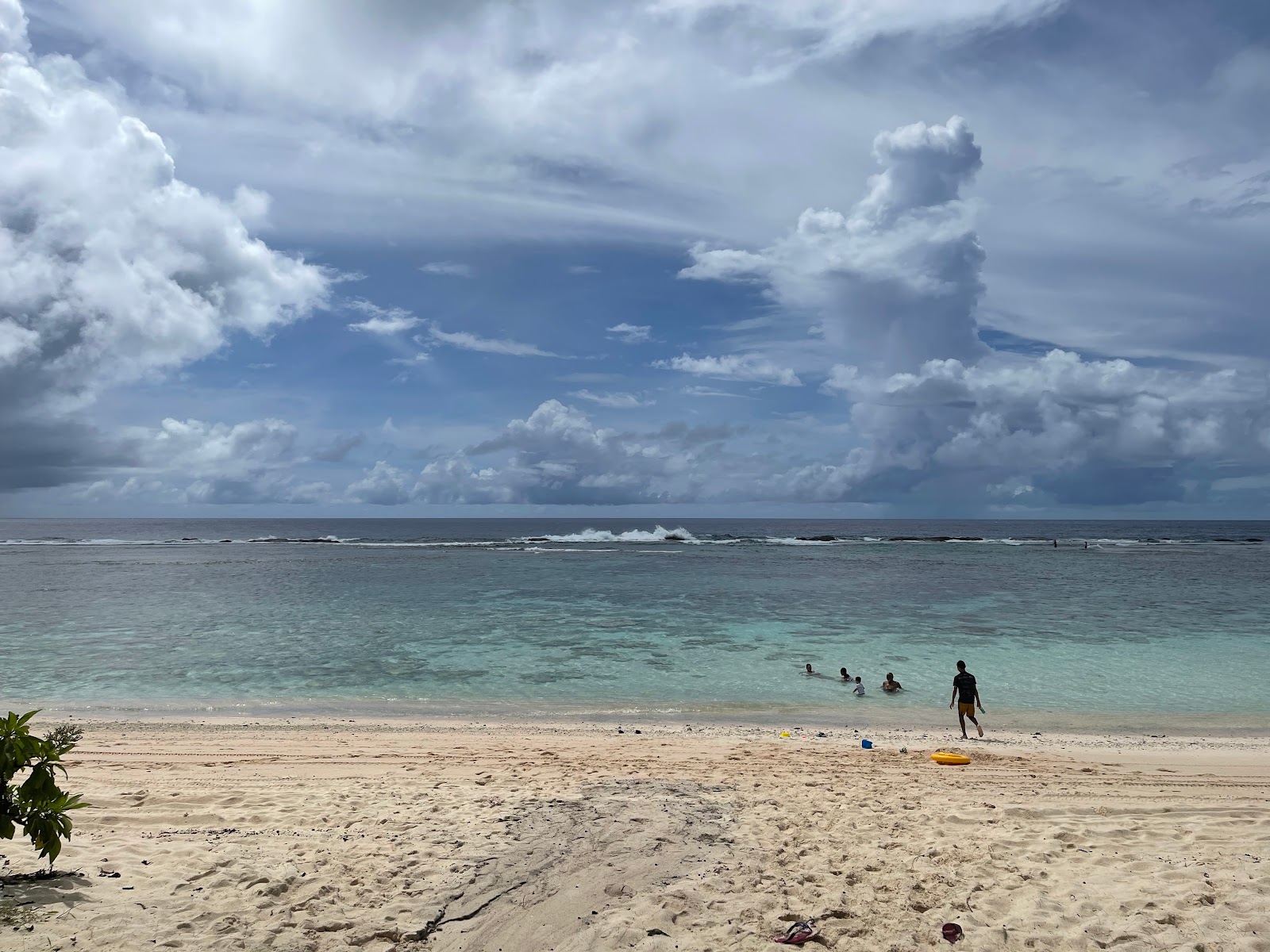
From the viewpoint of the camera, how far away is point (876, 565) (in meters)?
57.4

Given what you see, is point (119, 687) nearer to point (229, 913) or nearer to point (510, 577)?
point (229, 913)

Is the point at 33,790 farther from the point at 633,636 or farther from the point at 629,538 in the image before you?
the point at 629,538

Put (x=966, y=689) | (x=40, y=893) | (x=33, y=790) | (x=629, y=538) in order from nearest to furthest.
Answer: (x=33, y=790) < (x=40, y=893) < (x=966, y=689) < (x=629, y=538)

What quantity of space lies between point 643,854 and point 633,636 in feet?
61.0

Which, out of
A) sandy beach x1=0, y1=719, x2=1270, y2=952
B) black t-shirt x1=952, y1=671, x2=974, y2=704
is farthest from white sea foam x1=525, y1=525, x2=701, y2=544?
sandy beach x1=0, y1=719, x2=1270, y2=952

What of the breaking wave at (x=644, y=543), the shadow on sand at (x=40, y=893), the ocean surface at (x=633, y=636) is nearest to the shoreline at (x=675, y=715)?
the ocean surface at (x=633, y=636)

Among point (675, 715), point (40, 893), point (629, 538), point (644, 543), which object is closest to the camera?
point (40, 893)

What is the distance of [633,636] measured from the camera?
2606 cm

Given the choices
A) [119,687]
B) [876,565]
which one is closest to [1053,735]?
[119,687]

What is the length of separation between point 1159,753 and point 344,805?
14125 mm

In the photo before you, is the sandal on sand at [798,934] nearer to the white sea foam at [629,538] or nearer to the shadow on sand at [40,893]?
the shadow on sand at [40,893]

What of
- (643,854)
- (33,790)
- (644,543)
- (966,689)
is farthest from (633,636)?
(644,543)

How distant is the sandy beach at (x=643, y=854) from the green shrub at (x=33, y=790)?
85 cm

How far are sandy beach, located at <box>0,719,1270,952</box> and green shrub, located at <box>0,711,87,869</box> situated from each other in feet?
2.80
